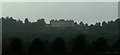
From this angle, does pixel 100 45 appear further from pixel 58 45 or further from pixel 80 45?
pixel 58 45

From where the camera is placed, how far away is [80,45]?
26.6 feet

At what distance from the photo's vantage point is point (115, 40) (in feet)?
27.2

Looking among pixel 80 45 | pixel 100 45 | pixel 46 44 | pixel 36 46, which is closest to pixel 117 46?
pixel 100 45

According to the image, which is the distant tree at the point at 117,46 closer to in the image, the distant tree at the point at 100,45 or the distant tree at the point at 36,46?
the distant tree at the point at 100,45

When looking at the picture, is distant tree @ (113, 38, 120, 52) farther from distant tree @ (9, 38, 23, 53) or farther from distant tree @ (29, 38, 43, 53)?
distant tree @ (9, 38, 23, 53)

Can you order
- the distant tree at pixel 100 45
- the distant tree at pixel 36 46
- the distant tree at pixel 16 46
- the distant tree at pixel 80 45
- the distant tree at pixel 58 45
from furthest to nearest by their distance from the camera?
the distant tree at pixel 100 45 < the distant tree at pixel 80 45 < the distant tree at pixel 58 45 < the distant tree at pixel 36 46 < the distant tree at pixel 16 46

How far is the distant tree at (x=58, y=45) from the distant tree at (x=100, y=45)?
3.54 ft

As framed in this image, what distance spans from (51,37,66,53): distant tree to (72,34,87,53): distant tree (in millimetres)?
372

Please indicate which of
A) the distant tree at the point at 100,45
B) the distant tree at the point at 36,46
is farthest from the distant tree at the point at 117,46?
the distant tree at the point at 36,46

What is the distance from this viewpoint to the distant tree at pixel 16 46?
7.49 m

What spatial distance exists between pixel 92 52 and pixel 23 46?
Answer: 7.91ft

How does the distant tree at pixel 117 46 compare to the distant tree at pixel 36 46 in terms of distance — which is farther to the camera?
the distant tree at pixel 117 46

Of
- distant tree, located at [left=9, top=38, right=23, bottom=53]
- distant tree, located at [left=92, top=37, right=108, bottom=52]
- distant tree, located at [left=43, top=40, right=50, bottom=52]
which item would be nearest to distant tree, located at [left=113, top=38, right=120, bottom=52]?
distant tree, located at [left=92, top=37, right=108, bottom=52]

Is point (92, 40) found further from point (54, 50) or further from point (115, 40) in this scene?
point (54, 50)
